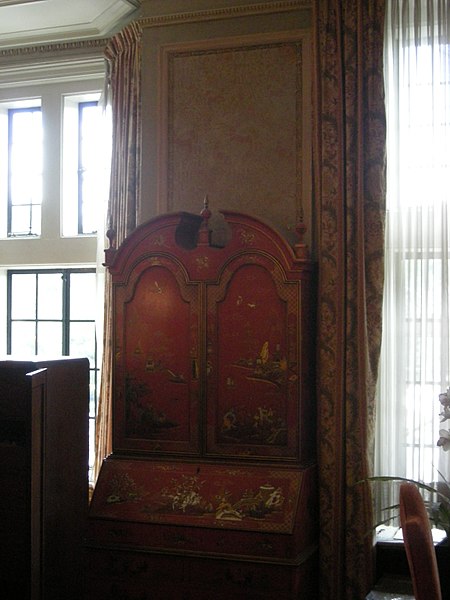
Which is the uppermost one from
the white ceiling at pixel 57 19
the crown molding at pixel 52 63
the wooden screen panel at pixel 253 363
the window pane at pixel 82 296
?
the white ceiling at pixel 57 19

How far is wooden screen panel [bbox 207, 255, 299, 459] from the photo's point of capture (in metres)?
4.77

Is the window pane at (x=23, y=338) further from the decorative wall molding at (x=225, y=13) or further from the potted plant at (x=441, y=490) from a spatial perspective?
the potted plant at (x=441, y=490)

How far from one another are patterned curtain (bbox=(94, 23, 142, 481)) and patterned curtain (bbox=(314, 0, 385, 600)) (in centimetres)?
138

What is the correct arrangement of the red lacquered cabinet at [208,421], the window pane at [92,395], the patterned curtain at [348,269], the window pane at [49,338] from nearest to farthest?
the red lacquered cabinet at [208,421] → the patterned curtain at [348,269] → the window pane at [92,395] → the window pane at [49,338]

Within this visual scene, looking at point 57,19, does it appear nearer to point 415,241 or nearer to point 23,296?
point 23,296

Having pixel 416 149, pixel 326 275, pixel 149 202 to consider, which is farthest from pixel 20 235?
pixel 416 149

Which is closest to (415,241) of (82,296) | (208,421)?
(208,421)

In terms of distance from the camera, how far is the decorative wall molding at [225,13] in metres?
5.21

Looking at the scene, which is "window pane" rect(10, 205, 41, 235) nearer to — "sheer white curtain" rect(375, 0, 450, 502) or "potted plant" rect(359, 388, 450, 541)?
"sheer white curtain" rect(375, 0, 450, 502)

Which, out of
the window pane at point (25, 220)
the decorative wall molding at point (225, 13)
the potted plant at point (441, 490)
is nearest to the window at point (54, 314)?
the window pane at point (25, 220)

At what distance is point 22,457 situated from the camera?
196 inches

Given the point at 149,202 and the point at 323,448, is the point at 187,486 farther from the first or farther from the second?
the point at 149,202

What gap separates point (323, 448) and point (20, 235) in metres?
3.07

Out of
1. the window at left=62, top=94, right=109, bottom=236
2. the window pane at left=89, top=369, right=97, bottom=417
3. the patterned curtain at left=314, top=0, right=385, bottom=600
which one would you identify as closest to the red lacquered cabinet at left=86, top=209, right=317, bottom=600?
the patterned curtain at left=314, top=0, right=385, bottom=600
